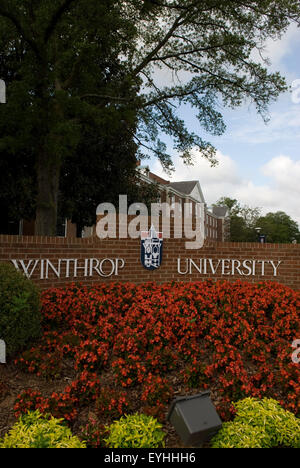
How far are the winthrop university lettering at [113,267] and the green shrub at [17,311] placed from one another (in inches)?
74.6

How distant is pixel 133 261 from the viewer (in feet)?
29.5

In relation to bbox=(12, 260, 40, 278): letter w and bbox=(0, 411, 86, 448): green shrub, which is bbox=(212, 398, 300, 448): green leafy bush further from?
bbox=(12, 260, 40, 278): letter w

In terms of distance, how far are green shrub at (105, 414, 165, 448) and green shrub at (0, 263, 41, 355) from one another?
183 cm

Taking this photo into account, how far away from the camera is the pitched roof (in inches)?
2356

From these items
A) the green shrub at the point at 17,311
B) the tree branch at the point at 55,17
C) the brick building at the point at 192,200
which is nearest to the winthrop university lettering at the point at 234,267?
the green shrub at the point at 17,311

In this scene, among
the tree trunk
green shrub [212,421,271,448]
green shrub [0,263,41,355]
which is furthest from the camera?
the tree trunk

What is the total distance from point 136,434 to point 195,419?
1.88 feet

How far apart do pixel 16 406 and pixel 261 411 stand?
2395 millimetres

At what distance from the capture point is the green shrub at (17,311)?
4.89m

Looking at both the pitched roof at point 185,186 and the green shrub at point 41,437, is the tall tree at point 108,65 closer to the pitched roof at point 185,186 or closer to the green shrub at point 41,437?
the green shrub at point 41,437

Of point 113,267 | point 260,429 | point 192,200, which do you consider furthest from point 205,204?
point 260,429

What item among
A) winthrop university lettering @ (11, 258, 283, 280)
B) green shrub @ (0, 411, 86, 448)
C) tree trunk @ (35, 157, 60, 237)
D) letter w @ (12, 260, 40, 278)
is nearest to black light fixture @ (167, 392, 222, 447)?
green shrub @ (0, 411, 86, 448)

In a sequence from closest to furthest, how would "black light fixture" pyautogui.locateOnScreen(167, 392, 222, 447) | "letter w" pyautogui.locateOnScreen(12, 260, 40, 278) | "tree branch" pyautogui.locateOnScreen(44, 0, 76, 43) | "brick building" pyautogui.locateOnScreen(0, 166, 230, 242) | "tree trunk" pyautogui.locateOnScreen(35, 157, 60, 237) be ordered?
"black light fixture" pyautogui.locateOnScreen(167, 392, 222, 447), "letter w" pyautogui.locateOnScreen(12, 260, 40, 278), "tree branch" pyautogui.locateOnScreen(44, 0, 76, 43), "tree trunk" pyautogui.locateOnScreen(35, 157, 60, 237), "brick building" pyautogui.locateOnScreen(0, 166, 230, 242)

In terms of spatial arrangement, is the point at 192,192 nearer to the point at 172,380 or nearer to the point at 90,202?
the point at 90,202
